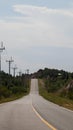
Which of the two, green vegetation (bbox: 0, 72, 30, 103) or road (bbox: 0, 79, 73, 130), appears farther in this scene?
green vegetation (bbox: 0, 72, 30, 103)

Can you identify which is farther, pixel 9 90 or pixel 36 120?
pixel 9 90

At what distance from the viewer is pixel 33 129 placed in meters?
18.5

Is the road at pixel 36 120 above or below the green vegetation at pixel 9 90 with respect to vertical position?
below

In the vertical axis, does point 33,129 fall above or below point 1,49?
below

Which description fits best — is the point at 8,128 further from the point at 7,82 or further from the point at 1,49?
the point at 7,82

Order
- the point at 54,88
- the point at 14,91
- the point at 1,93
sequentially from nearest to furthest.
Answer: the point at 1,93
the point at 14,91
the point at 54,88

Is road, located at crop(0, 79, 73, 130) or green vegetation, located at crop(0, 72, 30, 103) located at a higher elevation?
green vegetation, located at crop(0, 72, 30, 103)

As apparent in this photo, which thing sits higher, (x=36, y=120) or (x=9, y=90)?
(x=9, y=90)

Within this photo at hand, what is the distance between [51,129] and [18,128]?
1.51m

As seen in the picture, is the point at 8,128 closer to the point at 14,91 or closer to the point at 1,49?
the point at 1,49

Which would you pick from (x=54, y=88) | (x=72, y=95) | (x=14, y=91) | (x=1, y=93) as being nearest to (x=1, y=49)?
(x=1, y=93)

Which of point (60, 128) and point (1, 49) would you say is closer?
point (60, 128)

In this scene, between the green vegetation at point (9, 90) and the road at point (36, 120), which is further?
the green vegetation at point (9, 90)

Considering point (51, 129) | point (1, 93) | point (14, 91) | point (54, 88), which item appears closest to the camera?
point (51, 129)
